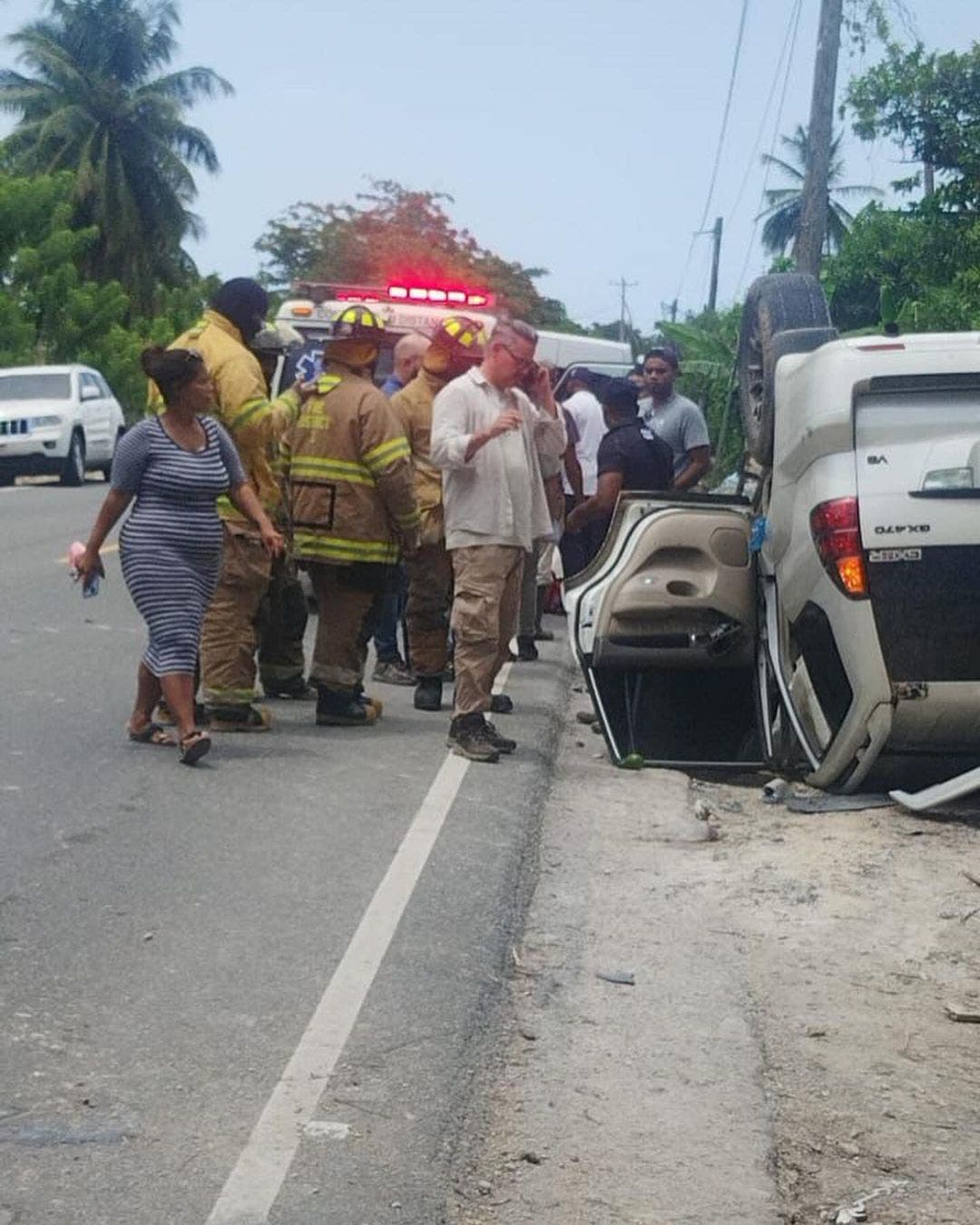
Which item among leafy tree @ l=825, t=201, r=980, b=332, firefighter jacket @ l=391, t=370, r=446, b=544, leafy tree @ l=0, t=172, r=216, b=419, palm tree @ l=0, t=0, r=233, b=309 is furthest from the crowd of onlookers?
palm tree @ l=0, t=0, r=233, b=309

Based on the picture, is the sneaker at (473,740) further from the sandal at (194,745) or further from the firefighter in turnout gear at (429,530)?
the firefighter in turnout gear at (429,530)

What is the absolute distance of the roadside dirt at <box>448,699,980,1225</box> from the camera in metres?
4.79

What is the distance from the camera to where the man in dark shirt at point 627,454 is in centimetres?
1198

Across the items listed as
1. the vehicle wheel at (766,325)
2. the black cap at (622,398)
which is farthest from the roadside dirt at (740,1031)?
the black cap at (622,398)

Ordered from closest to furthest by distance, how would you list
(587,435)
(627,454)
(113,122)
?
(627,454)
(587,435)
(113,122)

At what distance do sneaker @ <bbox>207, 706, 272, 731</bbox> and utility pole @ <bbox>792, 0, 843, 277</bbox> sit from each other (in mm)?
14211

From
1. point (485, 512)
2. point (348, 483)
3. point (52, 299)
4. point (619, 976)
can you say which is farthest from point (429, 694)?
point (52, 299)

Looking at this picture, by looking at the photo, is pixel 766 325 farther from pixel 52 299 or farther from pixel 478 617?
pixel 52 299

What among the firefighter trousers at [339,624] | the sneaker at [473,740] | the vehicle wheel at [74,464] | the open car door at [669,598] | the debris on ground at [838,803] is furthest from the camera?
the vehicle wheel at [74,464]

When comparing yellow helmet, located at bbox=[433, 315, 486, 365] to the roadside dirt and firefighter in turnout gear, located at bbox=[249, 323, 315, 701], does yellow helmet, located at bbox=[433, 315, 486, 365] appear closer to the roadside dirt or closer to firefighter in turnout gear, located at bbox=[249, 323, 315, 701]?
firefighter in turnout gear, located at bbox=[249, 323, 315, 701]

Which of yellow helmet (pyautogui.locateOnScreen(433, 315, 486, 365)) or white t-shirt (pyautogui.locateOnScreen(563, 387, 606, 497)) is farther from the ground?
yellow helmet (pyautogui.locateOnScreen(433, 315, 486, 365))

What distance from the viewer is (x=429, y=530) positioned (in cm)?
1167

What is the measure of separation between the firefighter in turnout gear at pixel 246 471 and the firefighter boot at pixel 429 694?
1.32m

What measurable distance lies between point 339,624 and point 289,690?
1.24 m
